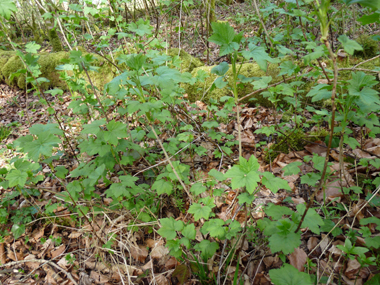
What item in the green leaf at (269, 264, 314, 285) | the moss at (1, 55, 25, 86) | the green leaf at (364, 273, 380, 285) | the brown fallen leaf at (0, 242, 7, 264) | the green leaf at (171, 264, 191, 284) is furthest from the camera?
the moss at (1, 55, 25, 86)

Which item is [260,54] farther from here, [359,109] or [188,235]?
[188,235]

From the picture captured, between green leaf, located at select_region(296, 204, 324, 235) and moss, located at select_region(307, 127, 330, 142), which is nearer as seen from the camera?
green leaf, located at select_region(296, 204, 324, 235)

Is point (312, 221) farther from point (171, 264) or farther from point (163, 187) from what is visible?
point (171, 264)

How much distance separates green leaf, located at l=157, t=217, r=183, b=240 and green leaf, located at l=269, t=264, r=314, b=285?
0.62m

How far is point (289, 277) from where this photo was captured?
46.6 inches

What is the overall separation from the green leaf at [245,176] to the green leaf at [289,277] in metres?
0.47

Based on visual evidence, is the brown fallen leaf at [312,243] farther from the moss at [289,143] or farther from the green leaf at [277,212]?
the moss at [289,143]

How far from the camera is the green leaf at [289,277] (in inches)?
45.3

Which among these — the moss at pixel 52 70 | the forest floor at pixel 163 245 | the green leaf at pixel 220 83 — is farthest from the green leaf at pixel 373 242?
the moss at pixel 52 70

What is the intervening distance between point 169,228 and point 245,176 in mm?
645

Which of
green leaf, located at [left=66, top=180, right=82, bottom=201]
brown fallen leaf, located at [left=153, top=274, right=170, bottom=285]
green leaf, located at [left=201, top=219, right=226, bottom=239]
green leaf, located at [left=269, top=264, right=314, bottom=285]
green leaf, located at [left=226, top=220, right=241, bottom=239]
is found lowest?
brown fallen leaf, located at [left=153, top=274, right=170, bottom=285]

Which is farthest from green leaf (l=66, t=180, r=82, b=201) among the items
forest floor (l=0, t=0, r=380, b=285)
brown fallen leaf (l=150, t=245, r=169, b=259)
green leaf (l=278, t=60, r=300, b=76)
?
green leaf (l=278, t=60, r=300, b=76)

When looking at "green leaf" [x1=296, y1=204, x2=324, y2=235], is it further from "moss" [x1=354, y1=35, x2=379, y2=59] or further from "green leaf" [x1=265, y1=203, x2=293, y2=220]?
"moss" [x1=354, y1=35, x2=379, y2=59]

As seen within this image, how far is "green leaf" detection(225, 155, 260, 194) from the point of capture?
1.22 meters
